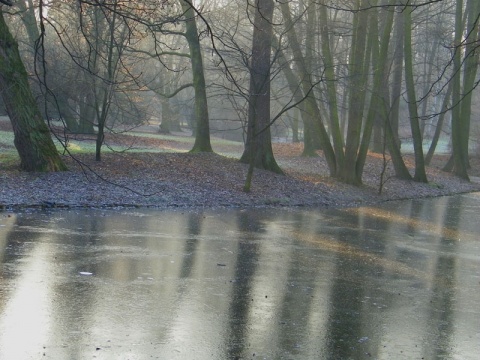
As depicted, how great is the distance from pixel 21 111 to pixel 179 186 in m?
4.68

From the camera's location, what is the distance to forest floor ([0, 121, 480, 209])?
17156 millimetres

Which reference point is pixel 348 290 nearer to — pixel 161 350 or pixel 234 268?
pixel 234 268

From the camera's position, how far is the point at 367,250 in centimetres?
1338

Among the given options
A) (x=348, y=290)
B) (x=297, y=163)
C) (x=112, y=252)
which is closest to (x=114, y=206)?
(x=112, y=252)

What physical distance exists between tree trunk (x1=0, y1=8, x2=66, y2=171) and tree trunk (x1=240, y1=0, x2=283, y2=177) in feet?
18.7

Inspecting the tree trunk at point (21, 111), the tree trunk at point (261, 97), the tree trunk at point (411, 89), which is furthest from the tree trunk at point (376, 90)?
the tree trunk at point (21, 111)

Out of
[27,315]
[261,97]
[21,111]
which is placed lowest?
[27,315]

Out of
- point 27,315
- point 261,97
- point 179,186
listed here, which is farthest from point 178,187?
point 27,315

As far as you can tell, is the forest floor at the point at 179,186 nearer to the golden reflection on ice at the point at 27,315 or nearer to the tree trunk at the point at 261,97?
the tree trunk at the point at 261,97

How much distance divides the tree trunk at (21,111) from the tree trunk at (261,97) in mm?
5700

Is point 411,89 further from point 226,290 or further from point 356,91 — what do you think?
point 226,290

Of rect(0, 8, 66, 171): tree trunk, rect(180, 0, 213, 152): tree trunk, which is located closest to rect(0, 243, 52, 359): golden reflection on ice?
rect(0, 8, 66, 171): tree trunk

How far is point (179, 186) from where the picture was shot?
66.2 ft

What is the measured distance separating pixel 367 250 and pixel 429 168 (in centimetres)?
2690
